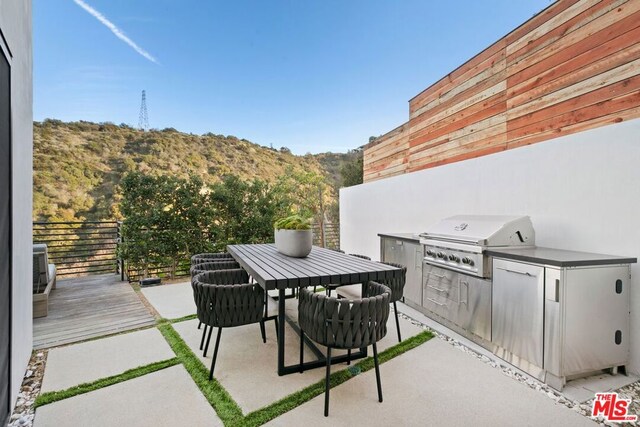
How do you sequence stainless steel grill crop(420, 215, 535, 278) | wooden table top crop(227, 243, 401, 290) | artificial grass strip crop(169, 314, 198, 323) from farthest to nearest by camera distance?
artificial grass strip crop(169, 314, 198, 323) → stainless steel grill crop(420, 215, 535, 278) → wooden table top crop(227, 243, 401, 290)

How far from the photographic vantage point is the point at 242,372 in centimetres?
242

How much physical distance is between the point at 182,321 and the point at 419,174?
4.20 metres

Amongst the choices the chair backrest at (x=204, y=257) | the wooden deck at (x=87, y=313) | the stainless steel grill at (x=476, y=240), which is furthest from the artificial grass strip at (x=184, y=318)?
the stainless steel grill at (x=476, y=240)

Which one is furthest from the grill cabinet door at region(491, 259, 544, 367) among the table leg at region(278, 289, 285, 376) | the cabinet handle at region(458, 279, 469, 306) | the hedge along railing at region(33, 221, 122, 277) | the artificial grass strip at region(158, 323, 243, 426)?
the hedge along railing at region(33, 221, 122, 277)

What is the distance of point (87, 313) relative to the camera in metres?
3.86

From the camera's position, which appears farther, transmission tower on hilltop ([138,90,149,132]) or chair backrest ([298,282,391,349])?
transmission tower on hilltop ([138,90,149,132])

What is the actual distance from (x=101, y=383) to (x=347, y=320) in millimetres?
1923

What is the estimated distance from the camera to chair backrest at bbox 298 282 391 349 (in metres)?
1.95

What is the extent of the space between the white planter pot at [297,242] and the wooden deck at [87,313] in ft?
6.44

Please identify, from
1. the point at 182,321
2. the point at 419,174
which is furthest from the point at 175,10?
the point at 182,321

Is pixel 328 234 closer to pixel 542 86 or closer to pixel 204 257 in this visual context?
pixel 204 257

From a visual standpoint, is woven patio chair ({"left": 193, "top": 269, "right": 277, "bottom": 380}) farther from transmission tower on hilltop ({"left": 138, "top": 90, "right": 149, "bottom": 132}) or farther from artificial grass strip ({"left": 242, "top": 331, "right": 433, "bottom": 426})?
transmission tower on hilltop ({"left": 138, "top": 90, "right": 149, "bottom": 132})

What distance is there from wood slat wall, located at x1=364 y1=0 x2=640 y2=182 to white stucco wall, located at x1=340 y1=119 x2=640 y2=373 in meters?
0.37

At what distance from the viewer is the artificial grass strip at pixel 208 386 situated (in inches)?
74.6
